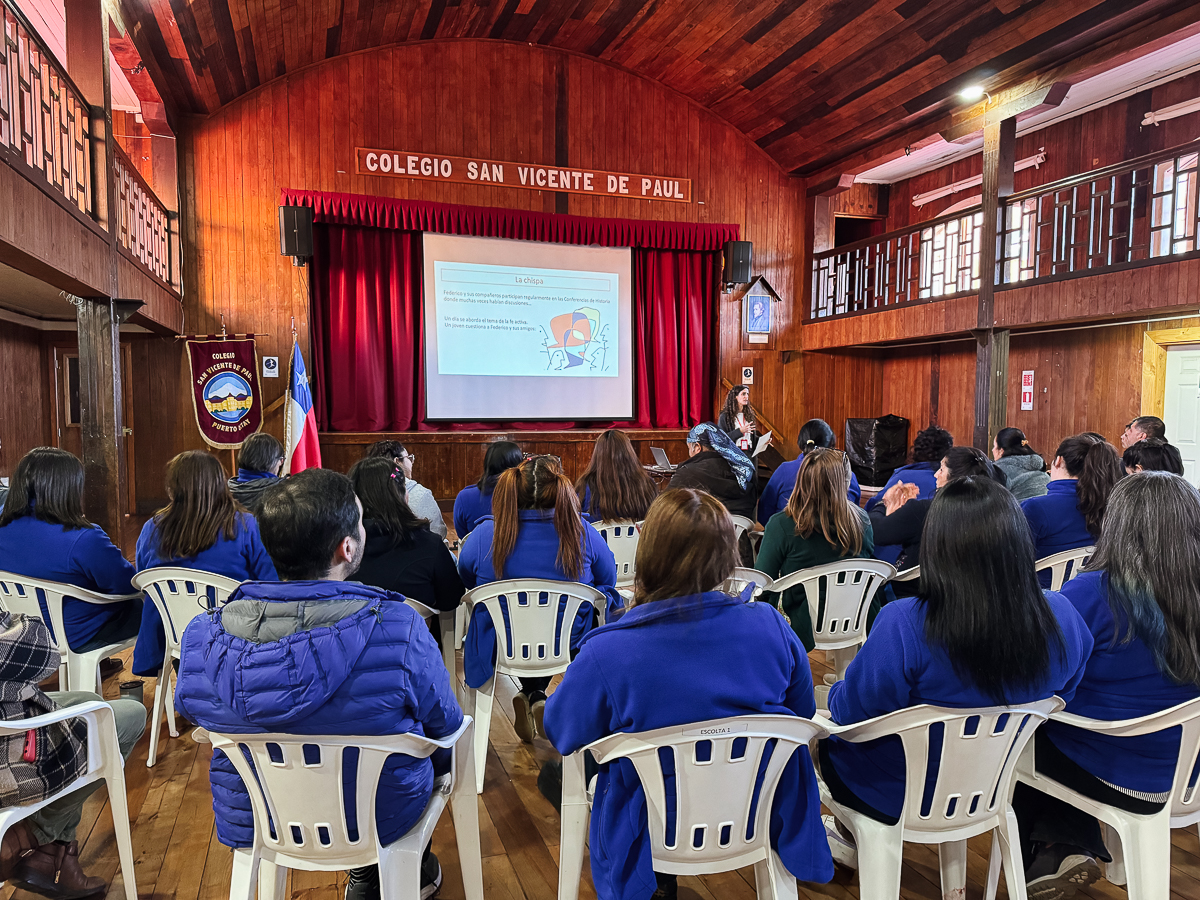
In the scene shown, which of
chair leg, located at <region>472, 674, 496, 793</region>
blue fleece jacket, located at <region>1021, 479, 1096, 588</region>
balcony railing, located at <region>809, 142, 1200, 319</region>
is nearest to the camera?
chair leg, located at <region>472, 674, 496, 793</region>

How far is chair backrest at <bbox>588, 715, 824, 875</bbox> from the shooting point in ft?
4.31

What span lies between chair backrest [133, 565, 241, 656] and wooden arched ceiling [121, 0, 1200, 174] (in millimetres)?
4564

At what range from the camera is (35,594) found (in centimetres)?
240

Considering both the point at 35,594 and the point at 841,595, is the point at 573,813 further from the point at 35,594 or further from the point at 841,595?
the point at 35,594

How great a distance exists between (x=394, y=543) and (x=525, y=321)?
6.16 metres

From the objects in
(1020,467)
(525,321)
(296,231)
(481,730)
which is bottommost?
(481,730)

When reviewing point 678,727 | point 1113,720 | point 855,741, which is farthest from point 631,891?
point 1113,720

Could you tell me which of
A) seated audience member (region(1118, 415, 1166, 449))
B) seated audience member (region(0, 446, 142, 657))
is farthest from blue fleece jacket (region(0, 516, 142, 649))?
seated audience member (region(1118, 415, 1166, 449))

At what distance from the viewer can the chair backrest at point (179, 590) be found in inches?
94.0

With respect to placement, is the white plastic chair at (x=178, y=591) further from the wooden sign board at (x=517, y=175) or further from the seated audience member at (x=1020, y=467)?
the wooden sign board at (x=517, y=175)

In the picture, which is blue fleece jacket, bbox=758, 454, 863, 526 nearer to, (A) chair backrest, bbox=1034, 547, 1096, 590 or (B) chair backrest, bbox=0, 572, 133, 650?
(A) chair backrest, bbox=1034, 547, 1096, 590

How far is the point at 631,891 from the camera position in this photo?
1393mm

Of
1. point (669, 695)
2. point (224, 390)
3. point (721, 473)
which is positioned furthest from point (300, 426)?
point (669, 695)

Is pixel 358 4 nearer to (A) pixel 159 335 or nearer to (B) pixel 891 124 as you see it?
(A) pixel 159 335
